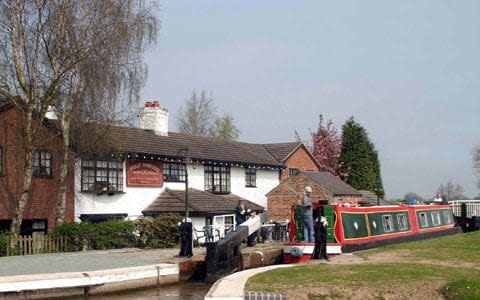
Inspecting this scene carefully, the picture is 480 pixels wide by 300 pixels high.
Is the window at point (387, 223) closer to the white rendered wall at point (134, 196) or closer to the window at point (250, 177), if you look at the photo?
the white rendered wall at point (134, 196)

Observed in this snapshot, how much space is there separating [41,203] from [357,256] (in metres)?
12.8

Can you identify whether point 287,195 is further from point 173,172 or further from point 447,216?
point 447,216

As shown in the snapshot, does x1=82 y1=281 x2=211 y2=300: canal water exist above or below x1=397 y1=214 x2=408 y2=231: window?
below

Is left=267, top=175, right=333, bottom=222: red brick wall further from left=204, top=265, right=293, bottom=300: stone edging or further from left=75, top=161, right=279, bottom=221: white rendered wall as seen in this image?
left=204, top=265, right=293, bottom=300: stone edging

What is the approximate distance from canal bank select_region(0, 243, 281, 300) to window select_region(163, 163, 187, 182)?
10111 millimetres

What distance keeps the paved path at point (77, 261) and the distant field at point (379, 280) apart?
475 centimetres

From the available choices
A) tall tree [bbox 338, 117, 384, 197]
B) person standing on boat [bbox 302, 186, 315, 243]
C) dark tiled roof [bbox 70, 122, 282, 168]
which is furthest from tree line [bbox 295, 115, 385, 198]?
person standing on boat [bbox 302, 186, 315, 243]

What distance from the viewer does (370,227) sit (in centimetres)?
2062

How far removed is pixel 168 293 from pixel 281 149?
85.4ft

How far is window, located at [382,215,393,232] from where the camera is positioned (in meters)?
21.8

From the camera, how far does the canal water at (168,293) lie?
14.0m

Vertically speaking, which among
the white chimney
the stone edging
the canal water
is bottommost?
the canal water

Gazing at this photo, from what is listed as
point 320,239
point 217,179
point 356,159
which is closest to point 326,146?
point 356,159

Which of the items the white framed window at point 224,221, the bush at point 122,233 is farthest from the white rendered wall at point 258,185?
the bush at point 122,233
